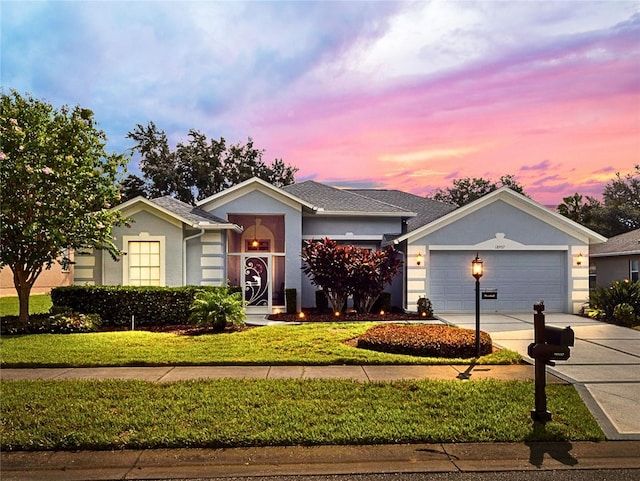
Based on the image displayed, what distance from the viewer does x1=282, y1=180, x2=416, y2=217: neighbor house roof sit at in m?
19.1

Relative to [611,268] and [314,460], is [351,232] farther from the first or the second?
[314,460]

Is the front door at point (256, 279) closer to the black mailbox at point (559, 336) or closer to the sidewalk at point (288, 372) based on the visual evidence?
the sidewalk at point (288, 372)

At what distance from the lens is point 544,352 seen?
592 centimetres

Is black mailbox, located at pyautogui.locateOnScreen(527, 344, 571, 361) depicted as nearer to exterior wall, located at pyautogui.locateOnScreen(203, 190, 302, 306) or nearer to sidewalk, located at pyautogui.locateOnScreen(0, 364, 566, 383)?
sidewalk, located at pyautogui.locateOnScreen(0, 364, 566, 383)

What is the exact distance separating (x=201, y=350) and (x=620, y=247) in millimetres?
20446

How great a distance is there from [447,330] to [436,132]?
25.6 ft

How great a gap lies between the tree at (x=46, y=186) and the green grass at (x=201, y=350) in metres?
2.43

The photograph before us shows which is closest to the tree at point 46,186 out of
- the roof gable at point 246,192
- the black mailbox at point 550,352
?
the roof gable at point 246,192

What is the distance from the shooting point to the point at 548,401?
6504mm

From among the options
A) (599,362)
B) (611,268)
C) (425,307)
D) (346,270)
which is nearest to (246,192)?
(346,270)

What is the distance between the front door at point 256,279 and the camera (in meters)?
17.9

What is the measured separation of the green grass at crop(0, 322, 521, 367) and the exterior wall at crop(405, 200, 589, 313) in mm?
6389

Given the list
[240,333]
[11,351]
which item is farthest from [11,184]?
[240,333]

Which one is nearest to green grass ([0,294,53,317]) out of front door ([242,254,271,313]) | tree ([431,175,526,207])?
front door ([242,254,271,313])
